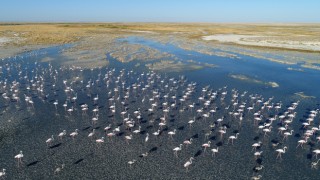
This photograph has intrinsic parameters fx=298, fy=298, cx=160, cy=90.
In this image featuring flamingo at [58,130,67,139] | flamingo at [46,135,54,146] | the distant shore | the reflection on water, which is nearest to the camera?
the reflection on water

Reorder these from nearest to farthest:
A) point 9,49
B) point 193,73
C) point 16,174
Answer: point 16,174 → point 193,73 → point 9,49

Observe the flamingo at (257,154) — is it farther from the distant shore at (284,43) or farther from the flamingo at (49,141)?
the distant shore at (284,43)

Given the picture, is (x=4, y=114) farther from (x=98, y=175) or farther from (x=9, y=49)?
(x=9, y=49)

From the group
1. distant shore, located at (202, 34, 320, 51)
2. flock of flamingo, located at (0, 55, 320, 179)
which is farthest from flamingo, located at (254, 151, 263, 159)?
distant shore, located at (202, 34, 320, 51)

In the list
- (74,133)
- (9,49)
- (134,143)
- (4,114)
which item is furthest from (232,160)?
(9,49)

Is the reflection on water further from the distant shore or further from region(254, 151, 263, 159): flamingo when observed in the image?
the distant shore

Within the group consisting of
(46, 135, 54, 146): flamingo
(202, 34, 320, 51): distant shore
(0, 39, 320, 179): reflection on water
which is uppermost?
(46, 135, 54, 146): flamingo

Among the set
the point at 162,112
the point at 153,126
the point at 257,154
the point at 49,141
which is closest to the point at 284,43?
the point at 162,112
